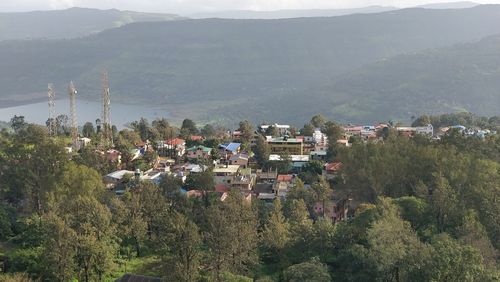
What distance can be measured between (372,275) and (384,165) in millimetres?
9484

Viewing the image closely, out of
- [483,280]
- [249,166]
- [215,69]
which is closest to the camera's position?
[483,280]

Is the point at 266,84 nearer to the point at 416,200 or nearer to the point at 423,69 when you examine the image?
the point at 423,69

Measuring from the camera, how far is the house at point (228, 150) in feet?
121

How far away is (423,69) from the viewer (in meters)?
110

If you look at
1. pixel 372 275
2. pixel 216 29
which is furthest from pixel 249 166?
pixel 216 29

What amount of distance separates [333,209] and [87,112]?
325ft

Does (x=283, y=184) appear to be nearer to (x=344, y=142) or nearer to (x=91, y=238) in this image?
(x=344, y=142)

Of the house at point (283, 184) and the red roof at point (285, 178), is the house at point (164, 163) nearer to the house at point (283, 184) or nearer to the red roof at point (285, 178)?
the red roof at point (285, 178)

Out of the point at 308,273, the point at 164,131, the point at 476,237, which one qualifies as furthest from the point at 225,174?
the point at 476,237

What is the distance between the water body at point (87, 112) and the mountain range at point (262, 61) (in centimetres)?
559

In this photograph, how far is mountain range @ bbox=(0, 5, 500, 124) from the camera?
110 m

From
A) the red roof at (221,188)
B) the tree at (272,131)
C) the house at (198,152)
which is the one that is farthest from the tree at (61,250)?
the tree at (272,131)

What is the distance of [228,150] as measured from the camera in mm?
38000

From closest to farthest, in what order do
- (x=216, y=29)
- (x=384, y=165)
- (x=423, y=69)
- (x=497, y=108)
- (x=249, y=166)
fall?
1. (x=384, y=165)
2. (x=249, y=166)
3. (x=497, y=108)
4. (x=423, y=69)
5. (x=216, y=29)
